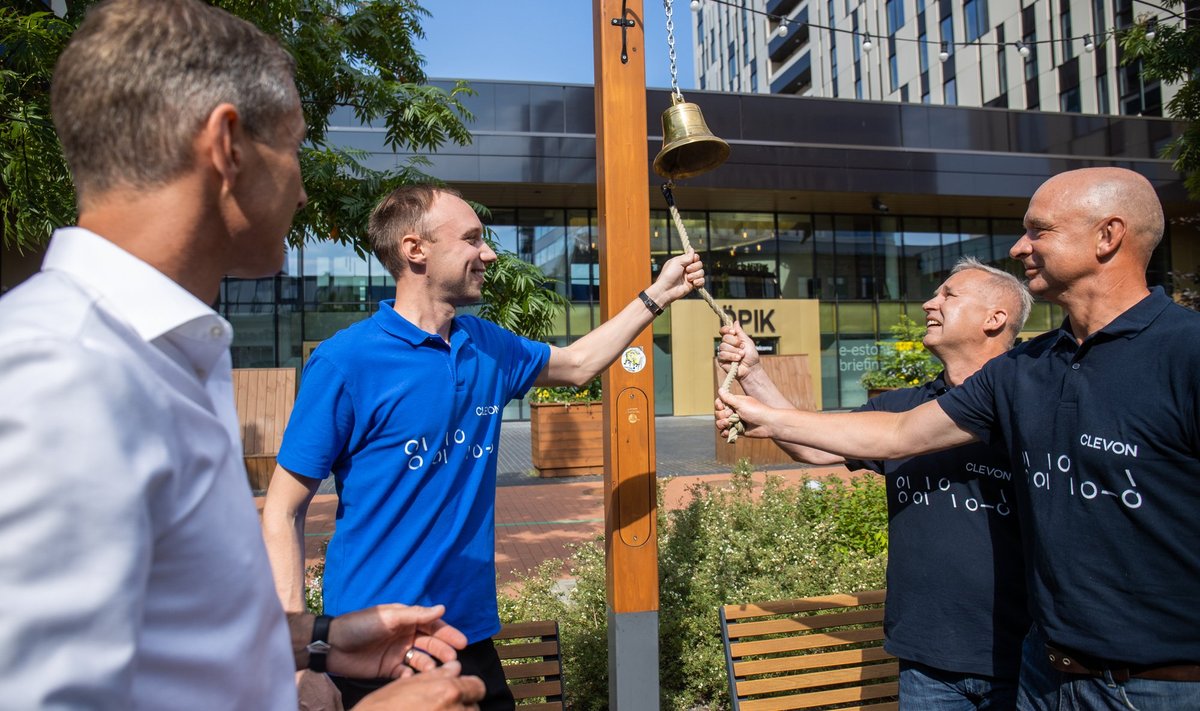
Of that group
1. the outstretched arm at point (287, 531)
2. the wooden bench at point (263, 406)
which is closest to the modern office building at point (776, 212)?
the wooden bench at point (263, 406)

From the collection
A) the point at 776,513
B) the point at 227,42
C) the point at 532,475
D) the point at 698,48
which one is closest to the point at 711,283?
the point at 532,475

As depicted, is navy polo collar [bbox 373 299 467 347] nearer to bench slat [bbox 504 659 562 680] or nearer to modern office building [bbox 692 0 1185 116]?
bench slat [bbox 504 659 562 680]

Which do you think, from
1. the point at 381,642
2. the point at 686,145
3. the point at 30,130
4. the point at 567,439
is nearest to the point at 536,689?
the point at 381,642

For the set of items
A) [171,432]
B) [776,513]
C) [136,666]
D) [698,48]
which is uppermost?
[698,48]

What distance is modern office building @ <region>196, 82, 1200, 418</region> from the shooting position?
61.2 ft

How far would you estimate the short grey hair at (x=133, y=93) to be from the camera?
101 centimetres

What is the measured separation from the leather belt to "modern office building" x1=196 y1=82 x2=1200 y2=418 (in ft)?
52.8

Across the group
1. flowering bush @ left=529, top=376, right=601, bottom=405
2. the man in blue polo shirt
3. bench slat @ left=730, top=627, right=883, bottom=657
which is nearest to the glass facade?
flowering bush @ left=529, top=376, right=601, bottom=405

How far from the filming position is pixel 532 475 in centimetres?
1277

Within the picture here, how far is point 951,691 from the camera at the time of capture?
2541 millimetres

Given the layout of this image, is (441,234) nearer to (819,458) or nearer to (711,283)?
(819,458)

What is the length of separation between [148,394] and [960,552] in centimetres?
243

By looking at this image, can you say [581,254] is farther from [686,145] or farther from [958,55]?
[958,55]

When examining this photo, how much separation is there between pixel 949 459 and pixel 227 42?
7.96 ft
